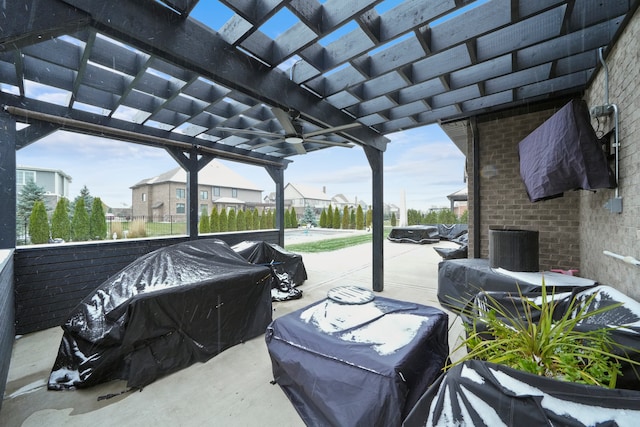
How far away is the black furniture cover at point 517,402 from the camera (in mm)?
821

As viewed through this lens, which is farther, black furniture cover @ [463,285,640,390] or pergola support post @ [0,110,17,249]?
pergola support post @ [0,110,17,249]

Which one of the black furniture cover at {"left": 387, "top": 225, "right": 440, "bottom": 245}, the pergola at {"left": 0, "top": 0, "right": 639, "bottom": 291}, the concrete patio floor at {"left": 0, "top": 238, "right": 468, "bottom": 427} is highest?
the pergola at {"left": 0, "top": 0, "right": 639, "bottom": 291}

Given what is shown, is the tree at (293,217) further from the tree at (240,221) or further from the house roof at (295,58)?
the house roof at (295,58)

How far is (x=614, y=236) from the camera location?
2.34 metres

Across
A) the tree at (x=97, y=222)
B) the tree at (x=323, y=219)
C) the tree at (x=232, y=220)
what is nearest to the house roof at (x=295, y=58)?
the tree at (x=97, y=222)

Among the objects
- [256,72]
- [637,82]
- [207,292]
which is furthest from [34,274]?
[637,82]

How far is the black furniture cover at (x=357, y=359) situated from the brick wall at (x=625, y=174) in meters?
1.52

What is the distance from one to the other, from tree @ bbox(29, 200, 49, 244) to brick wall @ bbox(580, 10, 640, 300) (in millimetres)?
6996

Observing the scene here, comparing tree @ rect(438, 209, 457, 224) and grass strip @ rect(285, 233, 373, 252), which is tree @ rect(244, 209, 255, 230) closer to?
grass strip @ rect(285, 233, 373, 252)

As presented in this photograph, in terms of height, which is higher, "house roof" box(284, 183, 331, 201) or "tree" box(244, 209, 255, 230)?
"house roof" box(284, 183, 331, 201)

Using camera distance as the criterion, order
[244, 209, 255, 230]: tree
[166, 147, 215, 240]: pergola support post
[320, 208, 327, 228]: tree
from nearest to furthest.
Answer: [166, 147, 215, 240]: pergola support post → [244, 209, 255, 230]: tree → [320, 208, 327, 228]: tree

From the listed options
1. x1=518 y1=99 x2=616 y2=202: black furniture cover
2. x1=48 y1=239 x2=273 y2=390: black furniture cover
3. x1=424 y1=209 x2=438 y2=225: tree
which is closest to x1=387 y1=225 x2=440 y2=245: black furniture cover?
x1=424 y1=209 x2=438 y2=225: tree

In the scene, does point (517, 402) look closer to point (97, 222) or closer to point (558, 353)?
point (558, 353)

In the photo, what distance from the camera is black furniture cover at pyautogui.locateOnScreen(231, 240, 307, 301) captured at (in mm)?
4516
